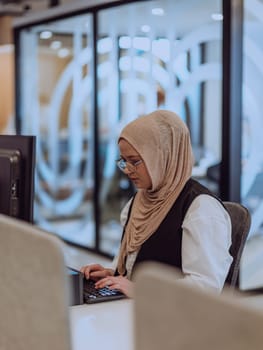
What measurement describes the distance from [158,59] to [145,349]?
4.04 m

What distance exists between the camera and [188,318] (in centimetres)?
80

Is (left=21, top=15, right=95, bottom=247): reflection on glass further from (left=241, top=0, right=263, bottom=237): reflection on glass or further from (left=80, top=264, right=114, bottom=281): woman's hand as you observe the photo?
(left=80, top=264, right=114, bottom=281): woman's hand

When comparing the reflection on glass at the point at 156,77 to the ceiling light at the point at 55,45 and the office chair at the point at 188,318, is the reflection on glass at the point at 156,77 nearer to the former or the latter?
the ceiling light at the point at 55,45

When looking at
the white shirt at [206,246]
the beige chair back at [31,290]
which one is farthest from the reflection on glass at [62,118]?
the beige chair back at [31,290]

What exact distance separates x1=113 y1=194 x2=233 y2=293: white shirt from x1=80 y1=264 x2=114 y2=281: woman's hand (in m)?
0.35

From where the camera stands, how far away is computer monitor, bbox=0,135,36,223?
6.39 feet

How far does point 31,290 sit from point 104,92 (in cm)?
448

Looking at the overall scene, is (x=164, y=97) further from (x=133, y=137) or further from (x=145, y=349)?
(x=145, y=349)

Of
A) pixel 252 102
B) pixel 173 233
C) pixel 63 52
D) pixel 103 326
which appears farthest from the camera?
pixel 63 52

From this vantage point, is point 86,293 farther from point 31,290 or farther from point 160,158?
point 31,290

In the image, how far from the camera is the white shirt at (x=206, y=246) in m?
1.90

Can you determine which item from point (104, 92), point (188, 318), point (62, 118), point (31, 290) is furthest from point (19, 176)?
point (62, 118)

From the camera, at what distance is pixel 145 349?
88 centimetres

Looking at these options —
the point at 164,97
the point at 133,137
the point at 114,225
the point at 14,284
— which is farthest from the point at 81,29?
the point at 14,284
